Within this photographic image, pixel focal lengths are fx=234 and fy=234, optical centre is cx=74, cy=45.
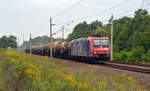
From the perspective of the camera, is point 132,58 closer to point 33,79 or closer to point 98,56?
point 98,56

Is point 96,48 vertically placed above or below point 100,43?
below

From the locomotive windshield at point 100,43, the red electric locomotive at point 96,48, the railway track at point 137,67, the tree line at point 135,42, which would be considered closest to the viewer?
the railway track at point 137,67

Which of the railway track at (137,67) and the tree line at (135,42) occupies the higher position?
the tree line at (135,42)

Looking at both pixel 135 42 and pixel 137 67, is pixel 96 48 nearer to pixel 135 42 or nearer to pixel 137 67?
pixel 137 67

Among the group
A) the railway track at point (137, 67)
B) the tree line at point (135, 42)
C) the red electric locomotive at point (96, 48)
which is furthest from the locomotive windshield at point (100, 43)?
the tree line at point (135, 42)

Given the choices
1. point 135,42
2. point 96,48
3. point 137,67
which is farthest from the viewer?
point 135,42

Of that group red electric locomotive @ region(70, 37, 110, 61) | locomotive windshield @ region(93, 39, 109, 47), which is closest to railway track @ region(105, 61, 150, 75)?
red electric locomotive @ region(70, 37, 110, 61)

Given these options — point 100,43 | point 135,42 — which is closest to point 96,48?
point 100,43

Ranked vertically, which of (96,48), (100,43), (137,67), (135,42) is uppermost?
(135,42)

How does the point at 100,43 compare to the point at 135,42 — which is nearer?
the point at 100,43

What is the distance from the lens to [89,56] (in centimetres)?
2347

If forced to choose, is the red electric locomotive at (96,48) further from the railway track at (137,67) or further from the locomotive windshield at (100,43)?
the railway track at (137,67)

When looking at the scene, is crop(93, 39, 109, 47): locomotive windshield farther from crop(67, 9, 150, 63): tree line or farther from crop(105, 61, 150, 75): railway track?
crop(67, 9, 150, 63): tree line

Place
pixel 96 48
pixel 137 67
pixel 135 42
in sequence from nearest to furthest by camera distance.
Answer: pixel 137 67 → pixel 96 48 → pixel 135 42
